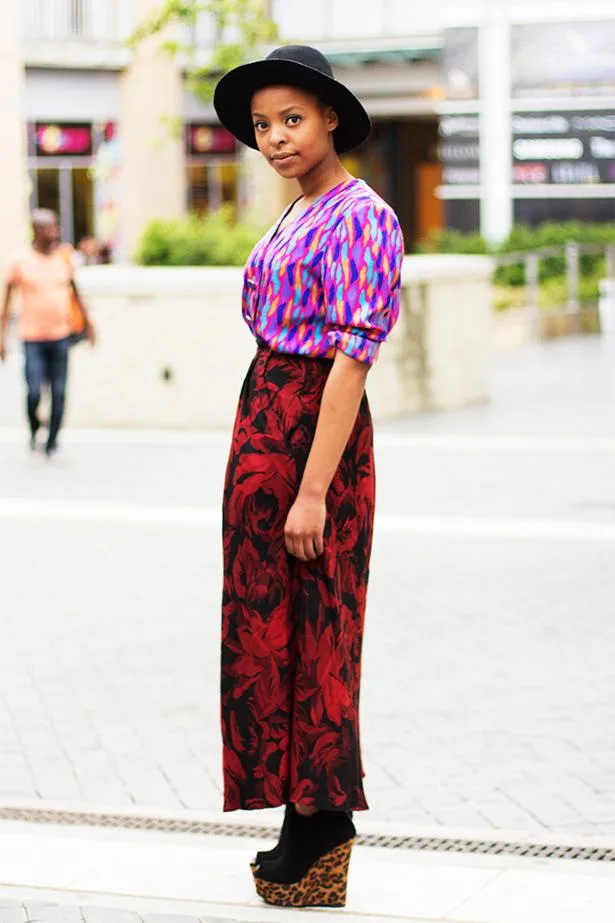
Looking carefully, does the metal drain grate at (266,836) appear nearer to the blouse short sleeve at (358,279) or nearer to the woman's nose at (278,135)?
the blouse short sleeve at (358,279)

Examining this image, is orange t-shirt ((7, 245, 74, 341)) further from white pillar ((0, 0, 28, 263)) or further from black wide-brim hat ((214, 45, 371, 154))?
white pillar ((0, 0, 28, 263))

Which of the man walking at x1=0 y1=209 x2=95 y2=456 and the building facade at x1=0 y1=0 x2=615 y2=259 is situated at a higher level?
the building facade at x1=0 y1=0 x2=615 y2=259

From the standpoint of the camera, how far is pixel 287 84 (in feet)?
13.7

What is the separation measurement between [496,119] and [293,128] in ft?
94.4

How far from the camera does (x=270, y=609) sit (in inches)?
164

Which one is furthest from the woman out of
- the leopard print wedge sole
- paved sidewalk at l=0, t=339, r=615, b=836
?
paved sidewalk at l=0, t=339, r=615, b=836

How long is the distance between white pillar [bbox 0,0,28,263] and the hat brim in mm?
32602

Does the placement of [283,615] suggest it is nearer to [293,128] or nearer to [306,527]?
[306,527]

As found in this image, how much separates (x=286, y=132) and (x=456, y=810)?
206cm

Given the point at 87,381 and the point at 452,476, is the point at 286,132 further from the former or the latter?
the point at 87,381

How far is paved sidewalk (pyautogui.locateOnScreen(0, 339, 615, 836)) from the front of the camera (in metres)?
5.65

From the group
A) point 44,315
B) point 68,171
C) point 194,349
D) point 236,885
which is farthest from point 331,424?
point 68,171

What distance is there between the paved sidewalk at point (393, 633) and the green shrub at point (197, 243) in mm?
4682

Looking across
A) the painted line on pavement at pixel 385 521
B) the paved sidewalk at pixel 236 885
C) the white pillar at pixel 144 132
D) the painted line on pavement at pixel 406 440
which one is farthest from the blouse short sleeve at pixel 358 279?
the white pillar at pixel 144 132
